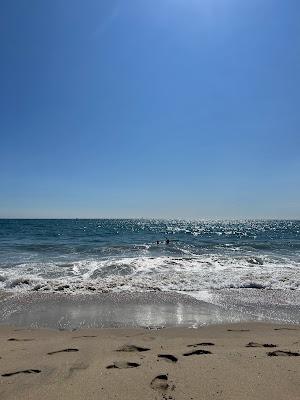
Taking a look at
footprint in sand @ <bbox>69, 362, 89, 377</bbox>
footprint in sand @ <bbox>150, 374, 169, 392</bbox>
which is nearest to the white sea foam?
footprint in sand @ <bbox>69, 362, 89, 377</bbox>

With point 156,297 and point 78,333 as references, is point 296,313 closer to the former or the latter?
point 156,297

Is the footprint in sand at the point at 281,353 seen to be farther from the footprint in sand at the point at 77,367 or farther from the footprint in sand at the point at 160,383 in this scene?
the footprint in sand at the point at 77,367

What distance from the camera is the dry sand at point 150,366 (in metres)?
4.02

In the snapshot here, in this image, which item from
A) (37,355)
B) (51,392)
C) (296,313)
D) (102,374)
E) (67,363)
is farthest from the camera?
(296,313)

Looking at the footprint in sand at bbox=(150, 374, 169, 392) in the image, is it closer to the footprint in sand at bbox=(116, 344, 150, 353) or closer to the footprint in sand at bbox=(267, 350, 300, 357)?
the footprint in sand at bbox=(116, 344, 150, 353)

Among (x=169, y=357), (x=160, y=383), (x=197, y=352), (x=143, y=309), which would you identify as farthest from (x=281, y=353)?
(x=143, y=309)

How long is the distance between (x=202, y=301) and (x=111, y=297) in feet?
10.0

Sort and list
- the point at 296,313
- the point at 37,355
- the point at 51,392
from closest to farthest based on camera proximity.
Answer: the point at 51,392, the point at 37,355, the point at 296,313

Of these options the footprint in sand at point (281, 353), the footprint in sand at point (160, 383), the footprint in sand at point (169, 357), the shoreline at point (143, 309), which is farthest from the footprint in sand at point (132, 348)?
the shoreline at point (143, 309)

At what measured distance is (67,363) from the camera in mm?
5074

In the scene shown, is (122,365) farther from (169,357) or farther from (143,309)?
(143,309)

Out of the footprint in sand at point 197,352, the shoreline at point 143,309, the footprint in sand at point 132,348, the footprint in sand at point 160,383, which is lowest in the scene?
the shoreline at point 143,309

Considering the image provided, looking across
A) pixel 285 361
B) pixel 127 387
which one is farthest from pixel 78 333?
pixel 285 361

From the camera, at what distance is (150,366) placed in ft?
15.9
